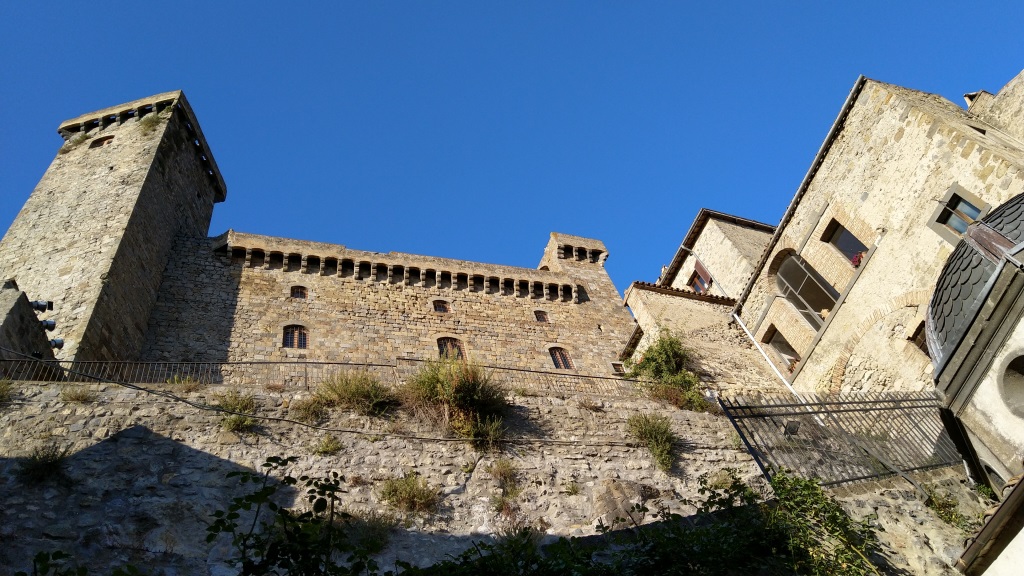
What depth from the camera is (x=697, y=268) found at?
83.3 feet

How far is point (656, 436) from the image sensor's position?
46.1 feet

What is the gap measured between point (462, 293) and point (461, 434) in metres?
11.7

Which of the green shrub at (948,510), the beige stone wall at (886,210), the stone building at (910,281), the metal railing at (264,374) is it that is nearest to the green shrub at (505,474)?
the metal railing at (264,374)

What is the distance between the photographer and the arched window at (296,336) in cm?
1983

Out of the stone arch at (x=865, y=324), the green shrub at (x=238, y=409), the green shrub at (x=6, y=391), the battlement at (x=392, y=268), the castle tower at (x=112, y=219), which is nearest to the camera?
the green shrub at (x=6, y=391)

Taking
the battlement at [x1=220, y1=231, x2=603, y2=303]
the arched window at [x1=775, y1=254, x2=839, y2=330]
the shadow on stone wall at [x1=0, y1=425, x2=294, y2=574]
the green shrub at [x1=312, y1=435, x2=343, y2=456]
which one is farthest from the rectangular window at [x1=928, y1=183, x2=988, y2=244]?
the battlement at [x1=220, y1=231, x2=603, y2=303]

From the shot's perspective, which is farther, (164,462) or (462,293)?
(462,293)

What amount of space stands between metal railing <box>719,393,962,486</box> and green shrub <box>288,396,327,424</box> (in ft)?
21.6

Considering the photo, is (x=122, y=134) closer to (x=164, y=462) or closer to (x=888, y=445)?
(x=164, y=462)

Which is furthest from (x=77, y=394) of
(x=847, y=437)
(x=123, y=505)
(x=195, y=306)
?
(x=847, y=437)

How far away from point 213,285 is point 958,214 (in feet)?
60.5

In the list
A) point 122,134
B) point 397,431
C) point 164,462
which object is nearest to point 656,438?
point 397,431

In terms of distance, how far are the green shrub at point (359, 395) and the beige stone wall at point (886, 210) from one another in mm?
9815

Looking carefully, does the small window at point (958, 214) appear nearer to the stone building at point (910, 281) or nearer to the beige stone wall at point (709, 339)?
the stone building at point (910, 281)
